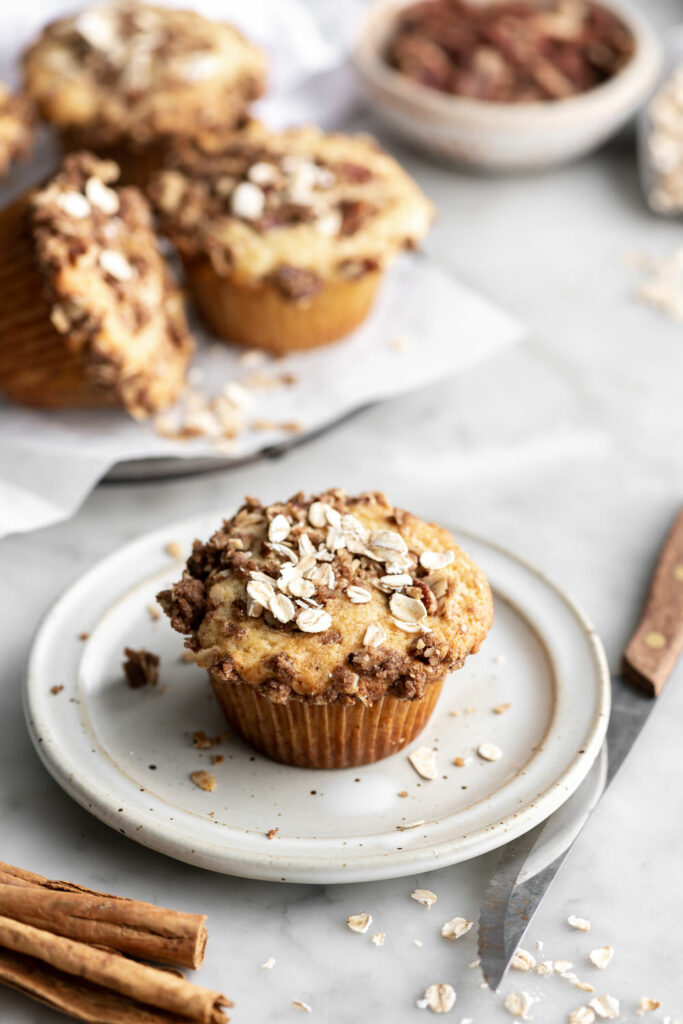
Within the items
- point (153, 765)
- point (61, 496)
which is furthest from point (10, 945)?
point (61, 496)

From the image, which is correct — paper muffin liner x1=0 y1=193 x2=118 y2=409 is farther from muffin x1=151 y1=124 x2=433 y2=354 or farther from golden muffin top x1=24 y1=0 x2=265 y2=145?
golden muffin top x1=24 y1=0 x2=265 y2=145

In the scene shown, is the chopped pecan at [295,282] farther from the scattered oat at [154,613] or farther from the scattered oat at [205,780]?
the scattered oat at [205,780]

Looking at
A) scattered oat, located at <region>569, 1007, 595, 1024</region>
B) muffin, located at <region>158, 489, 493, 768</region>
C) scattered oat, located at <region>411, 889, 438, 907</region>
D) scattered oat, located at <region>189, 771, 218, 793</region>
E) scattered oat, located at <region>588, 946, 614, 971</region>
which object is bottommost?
scattered oat, located at <region>189, 771, 218, 793</region>

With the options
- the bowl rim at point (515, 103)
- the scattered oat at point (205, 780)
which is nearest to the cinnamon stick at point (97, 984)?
the scattered oat at point (205, 780)

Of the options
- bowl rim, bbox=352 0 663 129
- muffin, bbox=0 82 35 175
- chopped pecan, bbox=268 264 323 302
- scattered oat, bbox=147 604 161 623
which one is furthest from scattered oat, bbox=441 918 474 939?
bowl rim, bbox=352 0 663 129

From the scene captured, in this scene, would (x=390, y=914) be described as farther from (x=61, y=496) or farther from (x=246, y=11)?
(x=246, y=11)

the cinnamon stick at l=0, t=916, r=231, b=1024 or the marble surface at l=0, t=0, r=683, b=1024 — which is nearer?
the cinnamon stick at l=0, t=916, r=231, b=1024

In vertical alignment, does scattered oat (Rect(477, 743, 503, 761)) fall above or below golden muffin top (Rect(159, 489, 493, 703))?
below
